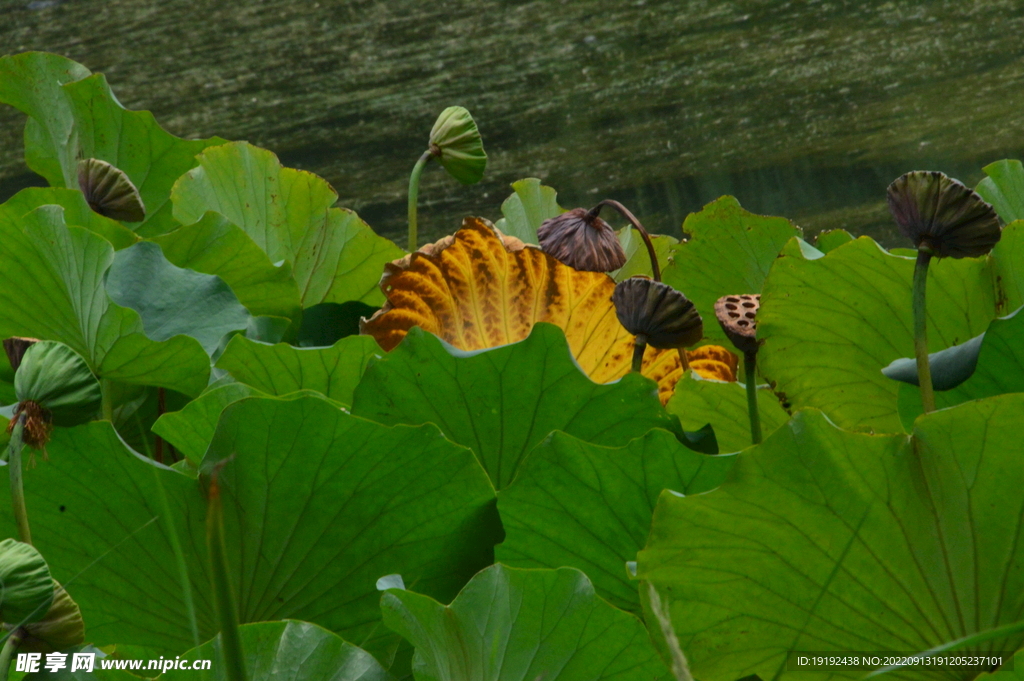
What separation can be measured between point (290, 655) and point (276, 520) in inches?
1.4

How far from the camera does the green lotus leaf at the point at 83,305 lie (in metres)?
0.33

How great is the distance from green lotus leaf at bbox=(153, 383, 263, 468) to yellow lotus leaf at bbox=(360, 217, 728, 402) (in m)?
0.09

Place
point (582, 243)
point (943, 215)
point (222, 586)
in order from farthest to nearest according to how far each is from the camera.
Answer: point (582, 243) < point (943, 215) < point (222, 586)

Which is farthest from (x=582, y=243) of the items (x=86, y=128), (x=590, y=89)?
(x=590, y=89)

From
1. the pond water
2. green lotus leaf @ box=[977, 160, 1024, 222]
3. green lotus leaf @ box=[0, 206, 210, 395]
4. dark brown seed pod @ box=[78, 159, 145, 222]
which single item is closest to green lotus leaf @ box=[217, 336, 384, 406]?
green lotus leaf @ box=[0, 206, 210, 395]

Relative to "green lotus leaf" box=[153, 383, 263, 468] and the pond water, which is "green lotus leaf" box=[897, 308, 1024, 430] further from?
the pond water

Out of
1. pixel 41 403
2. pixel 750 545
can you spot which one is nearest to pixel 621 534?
pixel 750 545

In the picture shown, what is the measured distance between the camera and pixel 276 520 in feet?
0.81

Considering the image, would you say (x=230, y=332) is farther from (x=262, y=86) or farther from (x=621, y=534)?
(x=262, y=86)

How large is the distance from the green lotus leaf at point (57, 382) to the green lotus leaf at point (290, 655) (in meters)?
0.07

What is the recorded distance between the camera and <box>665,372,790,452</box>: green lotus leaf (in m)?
0.30

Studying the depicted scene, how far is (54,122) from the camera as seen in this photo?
51 cm

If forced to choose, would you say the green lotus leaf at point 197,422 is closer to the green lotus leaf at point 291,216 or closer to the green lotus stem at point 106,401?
the green lotus stem at point 106,401

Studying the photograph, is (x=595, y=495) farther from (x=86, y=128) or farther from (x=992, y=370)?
(x=86, y=128)
